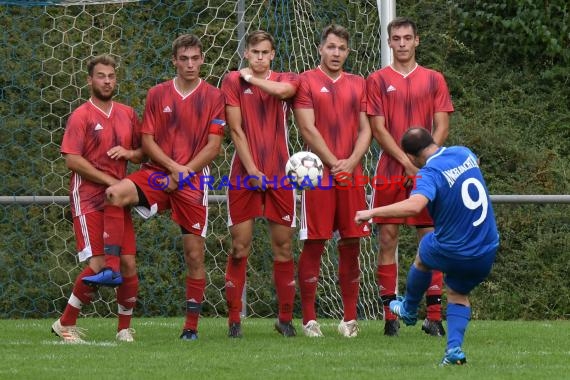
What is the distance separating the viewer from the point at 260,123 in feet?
29.3

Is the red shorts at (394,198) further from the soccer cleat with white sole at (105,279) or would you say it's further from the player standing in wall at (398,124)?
the soccer cleat with white sole at (105,279)

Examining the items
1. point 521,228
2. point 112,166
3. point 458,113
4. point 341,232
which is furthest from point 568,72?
point 112,166

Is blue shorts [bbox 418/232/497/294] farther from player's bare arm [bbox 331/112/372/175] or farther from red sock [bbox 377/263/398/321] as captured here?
red sock [bbox 377/263/398/321]

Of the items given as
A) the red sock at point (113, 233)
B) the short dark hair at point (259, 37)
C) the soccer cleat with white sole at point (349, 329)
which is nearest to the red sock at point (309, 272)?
the soccer cleat with white sole at point (349, 329)

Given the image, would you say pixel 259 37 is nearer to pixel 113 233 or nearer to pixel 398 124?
pixel 398 124

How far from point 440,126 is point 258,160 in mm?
1382

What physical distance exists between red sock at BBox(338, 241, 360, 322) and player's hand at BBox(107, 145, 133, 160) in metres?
1.70

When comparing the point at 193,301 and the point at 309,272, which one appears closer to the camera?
the point at 193,301

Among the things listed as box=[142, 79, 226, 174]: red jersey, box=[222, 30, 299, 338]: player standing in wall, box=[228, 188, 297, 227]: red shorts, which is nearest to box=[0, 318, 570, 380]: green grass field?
box=[222, 30, 299, 338]: player standing in wall

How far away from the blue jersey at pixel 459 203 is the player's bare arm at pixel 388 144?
192 cm

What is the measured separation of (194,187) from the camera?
8.84m

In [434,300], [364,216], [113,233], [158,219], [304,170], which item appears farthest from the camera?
[158,219]

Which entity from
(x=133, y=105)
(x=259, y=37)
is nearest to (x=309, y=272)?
(x=259, y=37)

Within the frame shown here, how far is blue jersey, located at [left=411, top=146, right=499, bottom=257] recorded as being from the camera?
22.7 ft
